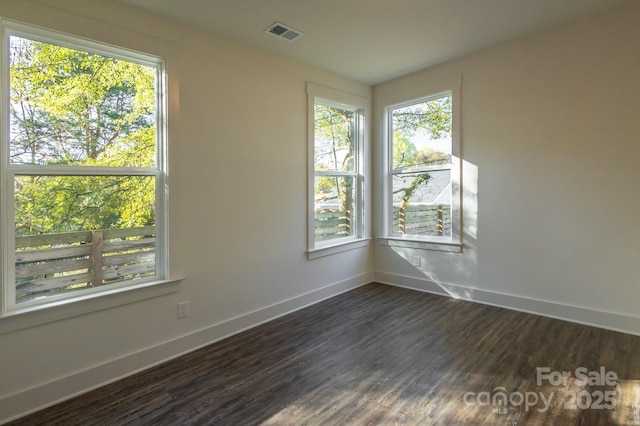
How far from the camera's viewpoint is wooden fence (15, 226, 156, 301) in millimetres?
2072

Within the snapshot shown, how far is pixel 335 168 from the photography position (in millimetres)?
4164

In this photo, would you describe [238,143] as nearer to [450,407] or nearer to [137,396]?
[137,396]

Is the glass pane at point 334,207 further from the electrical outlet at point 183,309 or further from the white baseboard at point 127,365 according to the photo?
the electrical outlet at point 183,309

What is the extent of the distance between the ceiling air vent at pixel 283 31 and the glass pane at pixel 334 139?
38.3 inches

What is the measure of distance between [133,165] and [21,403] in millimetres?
1631

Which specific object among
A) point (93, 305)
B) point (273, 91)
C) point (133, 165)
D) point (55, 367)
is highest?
point (273, 91)

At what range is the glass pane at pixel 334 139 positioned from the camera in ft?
12.9

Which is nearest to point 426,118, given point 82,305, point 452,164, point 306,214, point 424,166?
point 424,166

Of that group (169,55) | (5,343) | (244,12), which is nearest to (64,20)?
(169,55)

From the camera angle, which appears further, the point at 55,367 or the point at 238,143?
the point at 238,143

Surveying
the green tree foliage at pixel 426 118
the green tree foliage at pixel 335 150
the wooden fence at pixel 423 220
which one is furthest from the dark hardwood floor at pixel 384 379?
the green tree foliage at pixel 426 118

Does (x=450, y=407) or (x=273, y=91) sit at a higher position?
(x=273, y=91)

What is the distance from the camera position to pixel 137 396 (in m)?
2.10

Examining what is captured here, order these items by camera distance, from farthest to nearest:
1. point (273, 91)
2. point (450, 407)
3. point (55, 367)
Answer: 1. point (273, 91)
2. point (55, 367)
3. point (450, 407)
